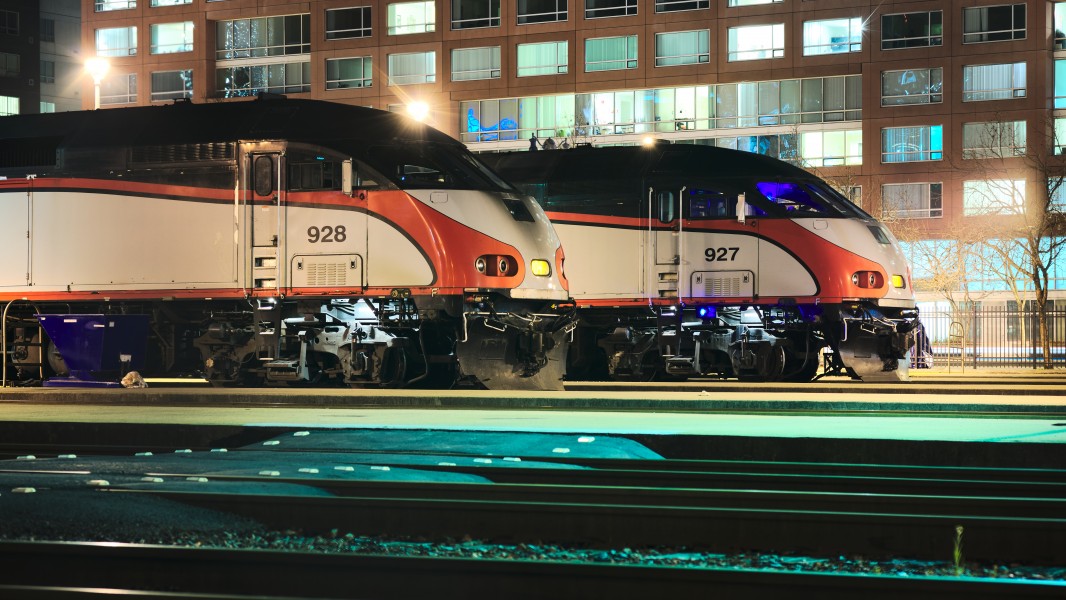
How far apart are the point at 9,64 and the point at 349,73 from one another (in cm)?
4069

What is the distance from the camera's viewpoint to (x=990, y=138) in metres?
50.7

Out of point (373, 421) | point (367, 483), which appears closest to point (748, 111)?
point (373, 421)

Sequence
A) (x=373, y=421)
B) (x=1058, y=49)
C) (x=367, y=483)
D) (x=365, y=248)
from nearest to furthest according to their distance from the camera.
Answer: (x=367, y=483)
(x=373, y=421)
(x=365, y=248)
(x=1058, y=49)

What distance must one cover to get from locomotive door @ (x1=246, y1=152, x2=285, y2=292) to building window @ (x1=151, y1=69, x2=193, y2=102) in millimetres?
48928

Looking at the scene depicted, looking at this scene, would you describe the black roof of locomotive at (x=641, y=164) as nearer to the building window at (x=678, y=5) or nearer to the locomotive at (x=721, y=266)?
the locomotive at (x=721, y=266)

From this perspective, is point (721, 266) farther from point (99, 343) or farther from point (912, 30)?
point (912, 30)

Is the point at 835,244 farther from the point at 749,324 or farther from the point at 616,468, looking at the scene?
the point at 616,468

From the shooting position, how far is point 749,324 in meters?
21.1

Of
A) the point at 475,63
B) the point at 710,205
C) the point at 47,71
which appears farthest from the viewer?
the point at 47,71

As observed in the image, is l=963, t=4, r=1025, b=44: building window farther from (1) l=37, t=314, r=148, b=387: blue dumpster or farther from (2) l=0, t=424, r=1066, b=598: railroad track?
(2) l=0, t=424, r=1066, b=598: railroad track

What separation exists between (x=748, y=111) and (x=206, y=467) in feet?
157

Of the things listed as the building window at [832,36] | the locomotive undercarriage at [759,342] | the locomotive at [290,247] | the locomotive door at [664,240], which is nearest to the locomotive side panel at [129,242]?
the locomotive at [290,247]

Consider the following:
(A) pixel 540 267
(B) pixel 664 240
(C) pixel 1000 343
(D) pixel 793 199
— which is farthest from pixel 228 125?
(C) pixel 1000 343

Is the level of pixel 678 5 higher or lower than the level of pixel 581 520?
higher
